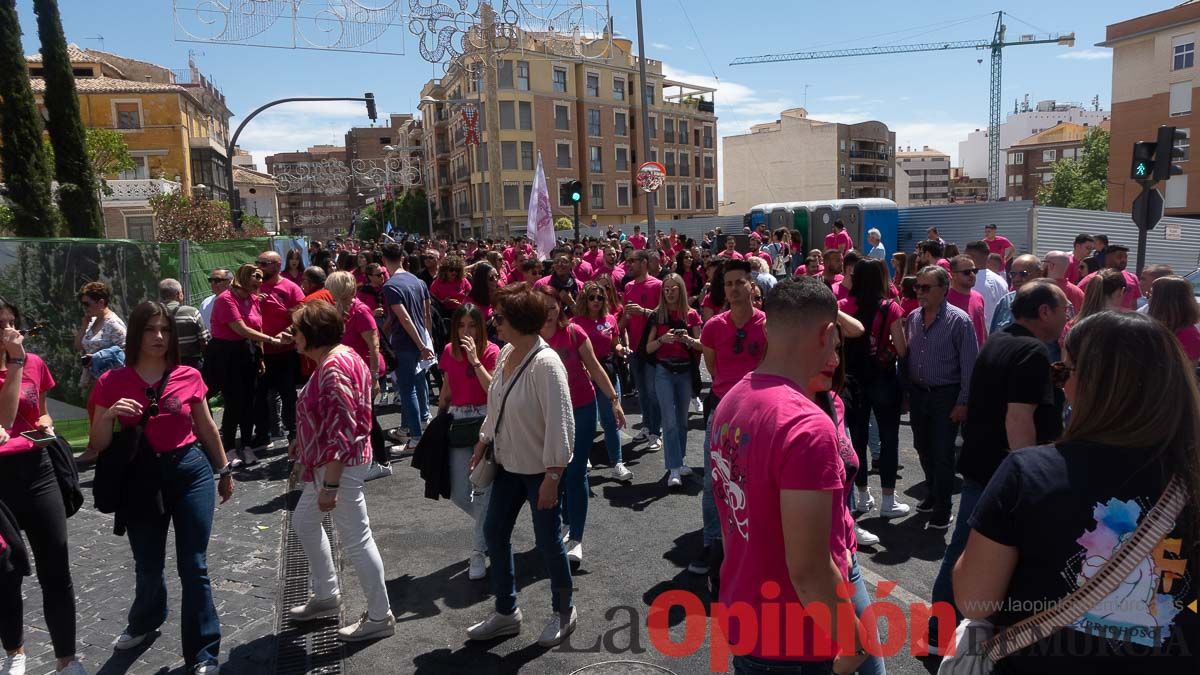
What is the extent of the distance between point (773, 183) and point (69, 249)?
243ft

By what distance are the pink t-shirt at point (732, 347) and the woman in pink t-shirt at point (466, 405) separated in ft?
4.49

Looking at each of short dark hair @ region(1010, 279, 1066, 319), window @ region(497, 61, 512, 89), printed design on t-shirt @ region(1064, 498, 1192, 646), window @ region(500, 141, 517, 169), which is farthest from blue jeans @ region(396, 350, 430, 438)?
window @ region(497, 61, 512, 89)

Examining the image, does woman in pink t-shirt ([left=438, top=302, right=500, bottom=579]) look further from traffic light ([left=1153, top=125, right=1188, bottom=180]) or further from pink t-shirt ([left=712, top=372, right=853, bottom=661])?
traffic light ([left=1153, top=125, right=1188, bottom=180])

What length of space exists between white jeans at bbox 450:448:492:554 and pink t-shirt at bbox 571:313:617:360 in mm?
2105

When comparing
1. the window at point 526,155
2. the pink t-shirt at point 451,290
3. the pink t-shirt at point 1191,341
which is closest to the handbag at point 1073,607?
the pink t-shirt at point 1191,341

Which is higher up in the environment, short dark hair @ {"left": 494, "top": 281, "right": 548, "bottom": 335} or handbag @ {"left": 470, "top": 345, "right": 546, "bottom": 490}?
short dark hair @ {"left": 494, "top": 281, "right": 548, "bottom": 335}

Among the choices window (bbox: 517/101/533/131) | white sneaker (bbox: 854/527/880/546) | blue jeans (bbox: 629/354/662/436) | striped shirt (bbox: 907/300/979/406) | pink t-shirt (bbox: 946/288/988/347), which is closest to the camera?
white sneaker (bbox: 854/527/880/546)

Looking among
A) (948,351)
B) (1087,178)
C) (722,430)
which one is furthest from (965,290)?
(1087,178)

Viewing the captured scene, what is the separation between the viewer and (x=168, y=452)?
3.65 metres

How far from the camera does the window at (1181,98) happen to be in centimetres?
4206

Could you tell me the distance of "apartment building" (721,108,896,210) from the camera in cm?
7519

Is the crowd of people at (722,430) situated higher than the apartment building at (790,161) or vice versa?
the apartment building at (790,161)

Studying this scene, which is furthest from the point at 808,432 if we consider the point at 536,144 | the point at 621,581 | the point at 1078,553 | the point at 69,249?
the point at 536,144

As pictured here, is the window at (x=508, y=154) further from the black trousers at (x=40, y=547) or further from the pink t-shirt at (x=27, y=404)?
the black trousers at (x=40, y=547)
